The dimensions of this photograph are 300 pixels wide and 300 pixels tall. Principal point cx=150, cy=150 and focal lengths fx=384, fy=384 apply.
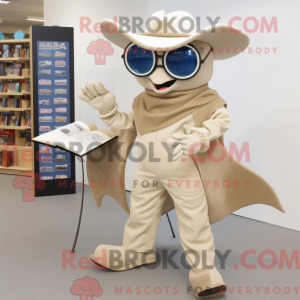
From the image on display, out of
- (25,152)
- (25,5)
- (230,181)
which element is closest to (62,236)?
(230,181)

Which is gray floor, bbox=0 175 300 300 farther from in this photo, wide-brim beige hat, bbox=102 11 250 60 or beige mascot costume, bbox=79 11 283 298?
wide-brim beige hat, bbox=102 11 250 60

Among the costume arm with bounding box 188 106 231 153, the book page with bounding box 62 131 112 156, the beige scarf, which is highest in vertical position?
the beige scarf

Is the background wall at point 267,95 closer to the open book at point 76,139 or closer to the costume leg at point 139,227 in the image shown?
the costume leg at point 139,227

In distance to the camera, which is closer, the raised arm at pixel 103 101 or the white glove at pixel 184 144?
the white glove at pixel 184 144

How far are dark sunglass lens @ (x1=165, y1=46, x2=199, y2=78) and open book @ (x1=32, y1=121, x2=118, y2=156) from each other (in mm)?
654

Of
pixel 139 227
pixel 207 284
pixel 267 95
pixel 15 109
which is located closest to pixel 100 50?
pixel 15 109

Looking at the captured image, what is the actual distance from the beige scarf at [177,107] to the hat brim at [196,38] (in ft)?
0.84

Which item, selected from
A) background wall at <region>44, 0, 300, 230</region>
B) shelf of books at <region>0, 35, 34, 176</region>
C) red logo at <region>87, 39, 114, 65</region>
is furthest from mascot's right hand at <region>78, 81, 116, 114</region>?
shelf of books at <region>0, 35, 34, 176</region>

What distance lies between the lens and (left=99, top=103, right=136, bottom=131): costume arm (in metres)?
2.33

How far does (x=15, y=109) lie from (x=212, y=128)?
424cm

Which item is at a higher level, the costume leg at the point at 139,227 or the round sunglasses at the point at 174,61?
the round sunglasses at the point at 174,61

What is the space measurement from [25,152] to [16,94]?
2.78ft

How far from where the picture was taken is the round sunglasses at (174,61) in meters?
2.02

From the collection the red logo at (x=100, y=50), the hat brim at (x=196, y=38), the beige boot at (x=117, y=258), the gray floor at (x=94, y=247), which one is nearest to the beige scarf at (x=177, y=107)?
the hat brim at (x=196, y=38)
